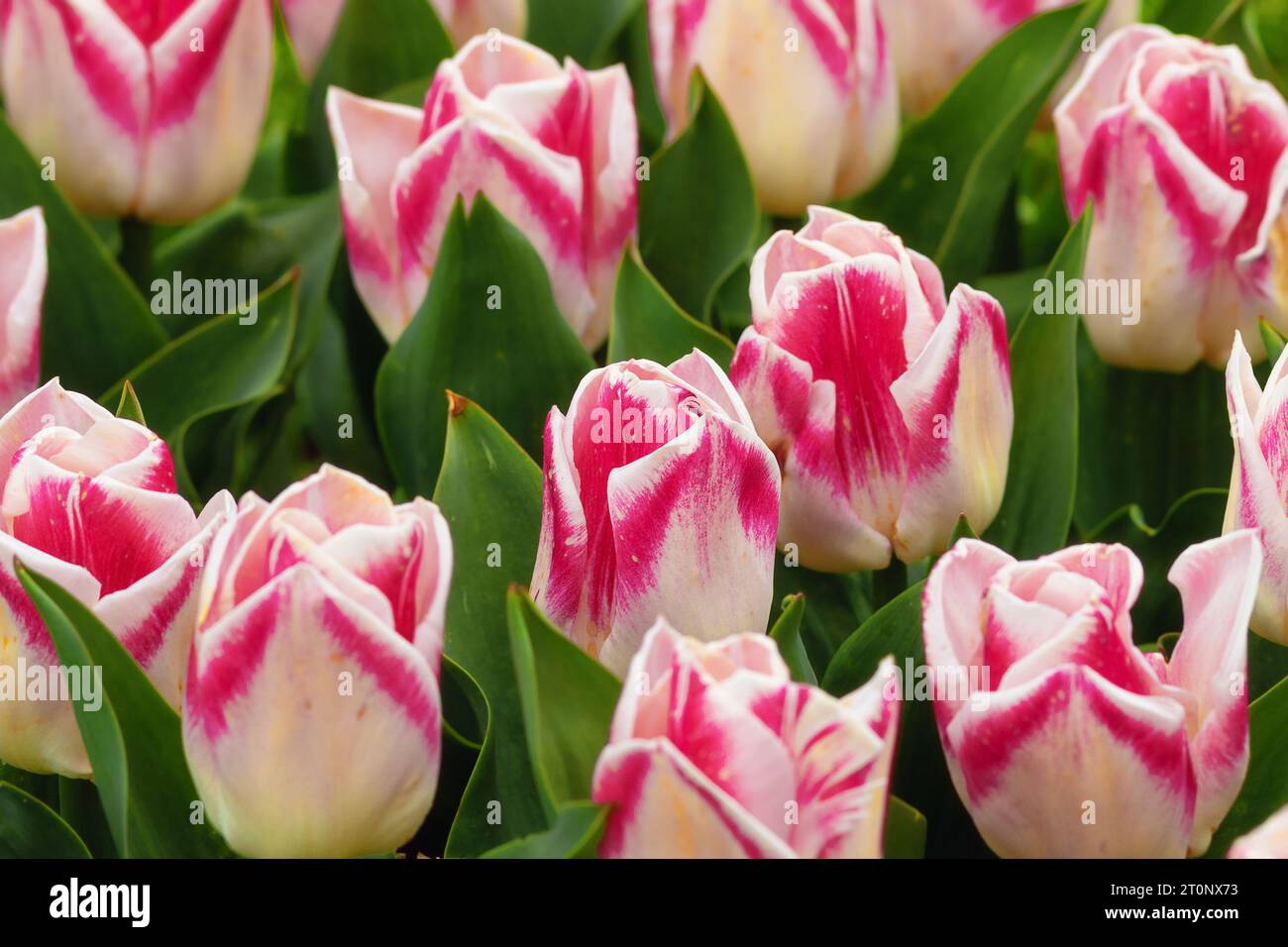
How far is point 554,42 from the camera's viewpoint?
1342 mm

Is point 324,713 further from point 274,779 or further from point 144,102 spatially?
point 144,102

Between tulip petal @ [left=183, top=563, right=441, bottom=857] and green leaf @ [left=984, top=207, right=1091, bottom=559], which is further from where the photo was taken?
green leaf @ [left=984, top=207, right=1091, bottom=559]

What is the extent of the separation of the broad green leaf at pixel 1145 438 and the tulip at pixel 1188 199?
3.3 inches

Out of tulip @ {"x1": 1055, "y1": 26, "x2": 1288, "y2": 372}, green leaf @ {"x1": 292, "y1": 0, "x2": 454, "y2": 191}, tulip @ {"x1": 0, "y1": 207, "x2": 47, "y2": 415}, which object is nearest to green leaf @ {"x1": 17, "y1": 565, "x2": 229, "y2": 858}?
tulip @ {"x1": 0, "y1": 207, "x2": 47, "y2": 415}

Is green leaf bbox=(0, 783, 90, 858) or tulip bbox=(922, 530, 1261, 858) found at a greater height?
tulip bbox=(922, 530, 1261, 858)

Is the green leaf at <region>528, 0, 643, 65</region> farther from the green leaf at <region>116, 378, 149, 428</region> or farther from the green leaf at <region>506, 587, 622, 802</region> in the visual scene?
the green leaf at <region>506, 587, 622, 802</region>

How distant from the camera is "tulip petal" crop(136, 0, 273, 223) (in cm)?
100

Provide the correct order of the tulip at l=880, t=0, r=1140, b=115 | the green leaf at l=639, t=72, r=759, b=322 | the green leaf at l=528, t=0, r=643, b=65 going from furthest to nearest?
the green leaf at l=528, t=0, r=643, b=65 < the tulip at l=880, t=0, r=1140, b=115 < the green leaf at l=639, t=72, r=759, b=322

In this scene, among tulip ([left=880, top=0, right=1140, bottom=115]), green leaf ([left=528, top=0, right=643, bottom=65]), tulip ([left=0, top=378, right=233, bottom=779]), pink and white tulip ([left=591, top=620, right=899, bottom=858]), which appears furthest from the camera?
green leaf ([left=528, top=0, right=643, bottom=65])

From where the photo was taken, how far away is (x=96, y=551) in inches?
25.2

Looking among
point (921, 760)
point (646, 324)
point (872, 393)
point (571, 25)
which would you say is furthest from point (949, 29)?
point (921, 760)

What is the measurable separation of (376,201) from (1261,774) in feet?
1.81

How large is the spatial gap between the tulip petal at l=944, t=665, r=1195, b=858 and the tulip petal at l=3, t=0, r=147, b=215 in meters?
0.66

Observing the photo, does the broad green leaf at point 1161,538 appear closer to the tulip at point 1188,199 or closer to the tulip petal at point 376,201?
the tulip at point 1188,199
